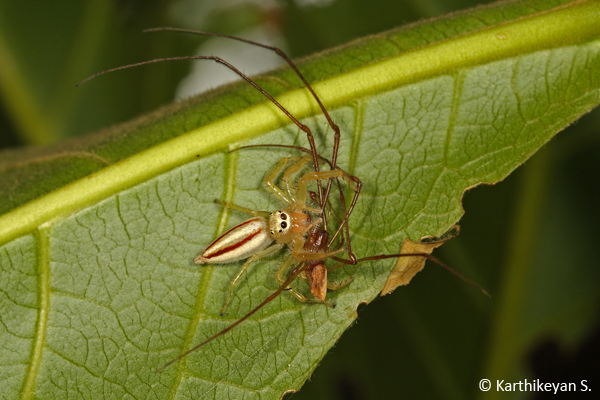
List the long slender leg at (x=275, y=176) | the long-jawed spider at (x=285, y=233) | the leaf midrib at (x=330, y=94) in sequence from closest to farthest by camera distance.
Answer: the leaf midrib at (x=330, y=94) < the long-jawed spider at (x=285, y=233) < the long slender leg at (x=275, y=176)

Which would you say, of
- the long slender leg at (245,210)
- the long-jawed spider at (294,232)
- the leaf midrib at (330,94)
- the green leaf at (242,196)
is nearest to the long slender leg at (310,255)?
the long-jawed spider at (294,232)

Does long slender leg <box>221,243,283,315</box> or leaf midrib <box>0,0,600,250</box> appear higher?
leaf midrib <box>0,0,600,250</box>

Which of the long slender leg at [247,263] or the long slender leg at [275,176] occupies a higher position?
the long slender leg at [275,176]

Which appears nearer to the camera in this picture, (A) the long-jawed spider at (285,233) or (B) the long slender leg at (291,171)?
(A) the long-jawed spider at (285,233)

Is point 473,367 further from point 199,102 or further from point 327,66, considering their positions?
point 199,102

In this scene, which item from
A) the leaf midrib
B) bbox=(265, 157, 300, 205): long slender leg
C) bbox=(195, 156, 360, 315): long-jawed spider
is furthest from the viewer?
bbox=(265, 157, 300, 205): long slender leg

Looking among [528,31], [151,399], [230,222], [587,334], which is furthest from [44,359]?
[587,334]

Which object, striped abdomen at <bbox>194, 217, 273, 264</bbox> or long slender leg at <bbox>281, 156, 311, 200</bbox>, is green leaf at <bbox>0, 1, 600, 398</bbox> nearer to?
striped abdomen at <bbox>194, 217, 273, 264</bbox>

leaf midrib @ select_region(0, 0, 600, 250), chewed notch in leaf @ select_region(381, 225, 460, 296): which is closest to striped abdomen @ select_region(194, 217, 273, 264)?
leaf midrib @ select_region(0, 0, 600, 250)

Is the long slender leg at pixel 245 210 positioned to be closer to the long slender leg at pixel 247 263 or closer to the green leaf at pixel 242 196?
the green leaf at pixel 242 196
